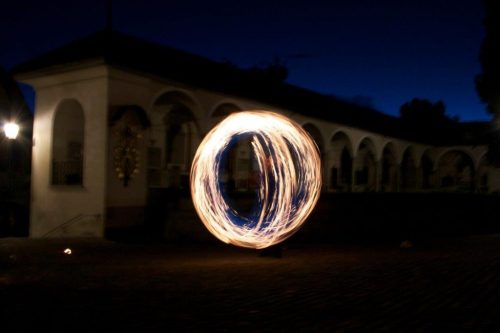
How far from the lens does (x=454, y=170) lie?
1697 inches

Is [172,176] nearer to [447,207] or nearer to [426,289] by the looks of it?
[447,207]

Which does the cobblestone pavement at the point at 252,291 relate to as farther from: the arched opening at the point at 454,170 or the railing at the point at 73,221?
the arched opening at the point at 454,170

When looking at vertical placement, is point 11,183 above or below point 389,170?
below

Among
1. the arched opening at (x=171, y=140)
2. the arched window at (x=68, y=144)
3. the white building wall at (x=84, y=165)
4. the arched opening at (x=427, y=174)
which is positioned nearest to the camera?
the white building wall at (x=84, y=165)

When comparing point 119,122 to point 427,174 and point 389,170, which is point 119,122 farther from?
point 427,174

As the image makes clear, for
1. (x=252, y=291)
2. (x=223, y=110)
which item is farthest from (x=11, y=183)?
(x=252, y=291)

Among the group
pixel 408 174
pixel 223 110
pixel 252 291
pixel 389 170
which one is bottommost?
pixel 252 291

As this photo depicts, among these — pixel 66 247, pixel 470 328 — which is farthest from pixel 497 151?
pixel 470 328

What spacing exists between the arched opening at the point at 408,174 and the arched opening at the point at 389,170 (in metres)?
1.35

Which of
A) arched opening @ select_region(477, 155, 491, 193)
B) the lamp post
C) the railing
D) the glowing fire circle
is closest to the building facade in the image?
the railing

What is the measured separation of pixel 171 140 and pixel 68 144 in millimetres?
4380

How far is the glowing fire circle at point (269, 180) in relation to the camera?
11289mm

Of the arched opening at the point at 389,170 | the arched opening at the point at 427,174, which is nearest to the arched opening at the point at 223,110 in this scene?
the arched opening at the point at 389,170

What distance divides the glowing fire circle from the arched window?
6941 mm
